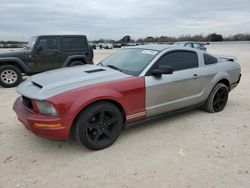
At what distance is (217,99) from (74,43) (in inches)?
255

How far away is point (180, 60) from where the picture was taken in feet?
15.3

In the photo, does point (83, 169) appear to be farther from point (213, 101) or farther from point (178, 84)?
point (213, 101)

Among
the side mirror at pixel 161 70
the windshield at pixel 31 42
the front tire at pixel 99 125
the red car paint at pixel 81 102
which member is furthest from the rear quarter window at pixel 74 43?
the front tire at pixel 99 125

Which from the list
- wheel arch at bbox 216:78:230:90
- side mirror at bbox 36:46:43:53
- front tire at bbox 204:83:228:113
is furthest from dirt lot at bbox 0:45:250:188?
side mirror at bbox 36:46:43:53

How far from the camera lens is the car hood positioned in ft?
11.2

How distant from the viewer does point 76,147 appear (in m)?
3.80

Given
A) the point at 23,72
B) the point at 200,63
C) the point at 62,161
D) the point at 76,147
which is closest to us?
the point at 62,161

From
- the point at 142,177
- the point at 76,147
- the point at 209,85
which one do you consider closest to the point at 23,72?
the point at 76,147

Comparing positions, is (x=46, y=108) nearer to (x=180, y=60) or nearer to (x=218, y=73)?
(x=180, y=60)

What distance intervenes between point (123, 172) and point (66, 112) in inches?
43.1

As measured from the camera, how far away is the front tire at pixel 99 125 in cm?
345

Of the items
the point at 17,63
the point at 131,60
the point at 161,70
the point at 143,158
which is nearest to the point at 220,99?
the point at 161,70

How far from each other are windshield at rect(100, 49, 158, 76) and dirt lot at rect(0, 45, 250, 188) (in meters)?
1.13

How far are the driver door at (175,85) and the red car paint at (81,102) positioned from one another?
0.23m
